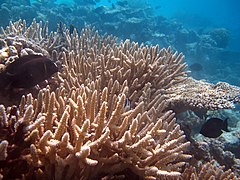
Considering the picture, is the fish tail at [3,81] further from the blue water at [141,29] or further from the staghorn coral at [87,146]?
the blue water at [141,29]

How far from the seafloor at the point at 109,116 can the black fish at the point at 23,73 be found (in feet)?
0.44

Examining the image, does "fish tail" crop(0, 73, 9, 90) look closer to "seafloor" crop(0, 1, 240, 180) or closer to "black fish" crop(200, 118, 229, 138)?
"seafloor" crop(0, 1, 240, 180)

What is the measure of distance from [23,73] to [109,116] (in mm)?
1107

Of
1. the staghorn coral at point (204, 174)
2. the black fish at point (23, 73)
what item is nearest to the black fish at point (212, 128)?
the staghorn coral at point (204, 174)

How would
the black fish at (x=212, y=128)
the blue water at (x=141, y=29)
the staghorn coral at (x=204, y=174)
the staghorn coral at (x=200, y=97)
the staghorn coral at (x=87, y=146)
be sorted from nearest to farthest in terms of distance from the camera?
the staghorn coral at (x=87, y=146) → the staghorn coral at (x=204, y=174) → the staghorn coral at (x=200, y=97) → the black fish at (x=212, y=128) → the blue water at (x=141, y=29)

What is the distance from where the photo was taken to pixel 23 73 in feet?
8.43

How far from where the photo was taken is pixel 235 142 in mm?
6906

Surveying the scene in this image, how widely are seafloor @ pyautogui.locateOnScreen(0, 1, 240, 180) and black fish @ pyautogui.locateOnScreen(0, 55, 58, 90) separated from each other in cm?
13

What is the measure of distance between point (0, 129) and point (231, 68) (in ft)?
78.3

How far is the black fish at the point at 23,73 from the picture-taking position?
8.45 ft

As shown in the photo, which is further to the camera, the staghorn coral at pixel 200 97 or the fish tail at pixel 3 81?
the staghorn coral at pixel 200 97

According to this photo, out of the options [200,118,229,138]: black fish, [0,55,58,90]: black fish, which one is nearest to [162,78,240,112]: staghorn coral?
[200,118,229,138]: black fish

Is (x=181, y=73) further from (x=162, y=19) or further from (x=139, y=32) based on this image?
(x=162, y=19)

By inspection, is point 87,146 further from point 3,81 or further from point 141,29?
point 141,29
